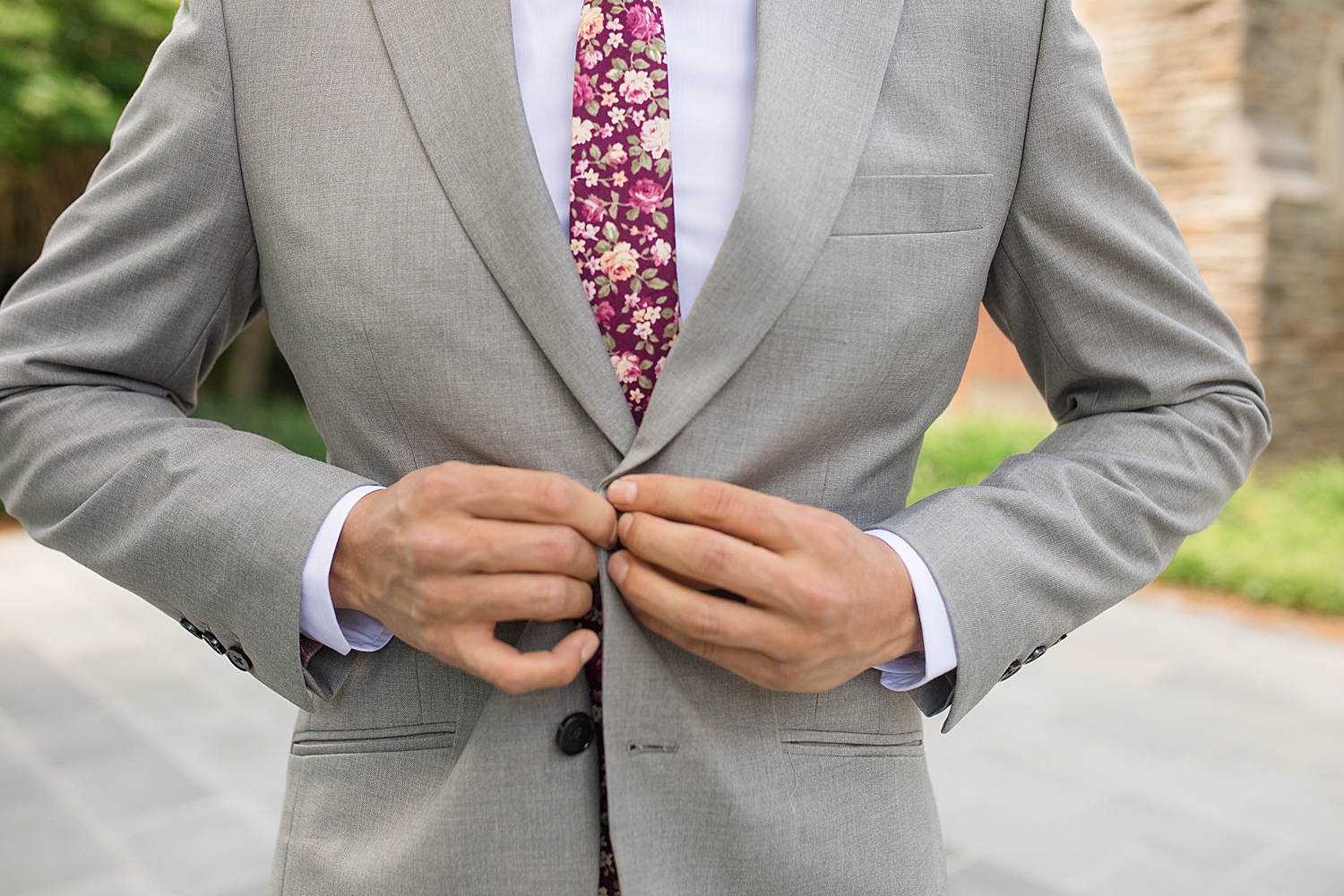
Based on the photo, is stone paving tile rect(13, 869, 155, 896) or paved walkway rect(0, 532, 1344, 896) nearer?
stone paving tile rect(13, 869, 155, 896)

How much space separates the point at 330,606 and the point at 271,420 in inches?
382

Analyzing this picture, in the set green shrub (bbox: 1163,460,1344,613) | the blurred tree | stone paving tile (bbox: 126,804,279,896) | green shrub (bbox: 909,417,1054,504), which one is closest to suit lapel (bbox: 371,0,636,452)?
stone paving tile (bbox: 126,804,279,896)

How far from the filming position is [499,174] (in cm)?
94

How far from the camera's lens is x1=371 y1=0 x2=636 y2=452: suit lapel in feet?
3.04

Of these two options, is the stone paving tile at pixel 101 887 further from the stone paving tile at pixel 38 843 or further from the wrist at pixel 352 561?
the wrist at pixel 352 561

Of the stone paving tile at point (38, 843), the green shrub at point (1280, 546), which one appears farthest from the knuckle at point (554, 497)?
the green shrub at point (1280, 546)

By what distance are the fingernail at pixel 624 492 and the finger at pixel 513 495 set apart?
1.0 inches

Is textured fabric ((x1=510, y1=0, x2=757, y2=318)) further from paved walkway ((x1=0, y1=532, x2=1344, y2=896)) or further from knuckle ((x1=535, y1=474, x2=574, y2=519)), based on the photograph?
paved walkway ((x1=0, y1=532, x2=1344, y2=896))

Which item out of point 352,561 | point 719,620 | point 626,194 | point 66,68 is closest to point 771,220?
point 626,194

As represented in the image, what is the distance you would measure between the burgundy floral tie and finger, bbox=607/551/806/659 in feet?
0.42

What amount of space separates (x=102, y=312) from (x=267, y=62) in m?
0.29

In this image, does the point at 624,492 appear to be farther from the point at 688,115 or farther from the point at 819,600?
the point at 688,115

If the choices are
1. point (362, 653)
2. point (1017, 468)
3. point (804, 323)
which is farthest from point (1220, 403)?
point (362, 653)

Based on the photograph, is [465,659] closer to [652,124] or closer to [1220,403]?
[652,124]
